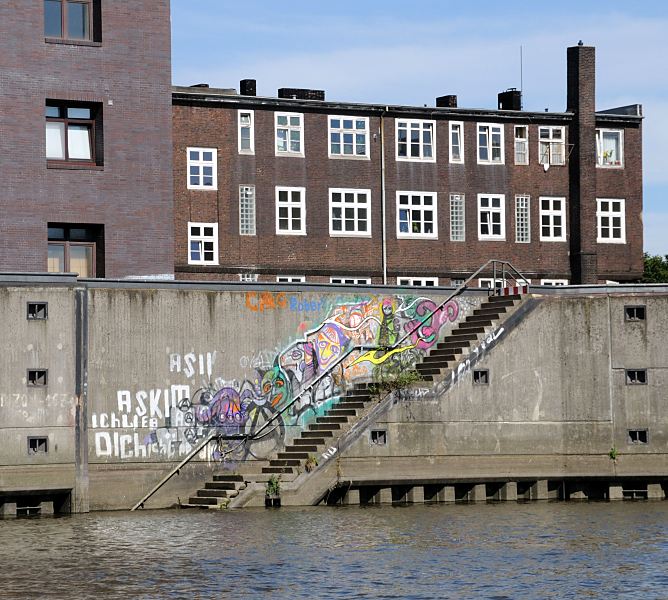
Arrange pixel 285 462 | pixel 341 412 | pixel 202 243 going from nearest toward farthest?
pixel 285 462 → pixel 341 412 → pixel 202 243

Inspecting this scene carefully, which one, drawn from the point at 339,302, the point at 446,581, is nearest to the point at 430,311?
the point at 339,302

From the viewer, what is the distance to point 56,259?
52781 mm

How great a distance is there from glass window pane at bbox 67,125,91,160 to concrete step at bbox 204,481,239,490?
468 inches

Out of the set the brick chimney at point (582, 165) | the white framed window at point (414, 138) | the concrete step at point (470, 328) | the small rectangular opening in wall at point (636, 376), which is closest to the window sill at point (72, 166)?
the concrete step at point (470, 328)

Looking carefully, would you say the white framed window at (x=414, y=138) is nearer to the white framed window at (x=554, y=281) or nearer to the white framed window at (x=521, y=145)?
the white framed window at (x=521, y=145)

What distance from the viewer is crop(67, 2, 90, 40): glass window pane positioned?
173 feet

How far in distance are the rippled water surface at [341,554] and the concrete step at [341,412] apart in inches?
136

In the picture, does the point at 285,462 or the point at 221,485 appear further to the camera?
the point at 285,462

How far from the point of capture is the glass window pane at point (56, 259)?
5266 centimetres

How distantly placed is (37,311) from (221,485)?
7.60m

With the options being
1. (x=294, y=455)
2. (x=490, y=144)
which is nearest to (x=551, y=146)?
(x=490, y=144)

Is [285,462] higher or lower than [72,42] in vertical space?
lower

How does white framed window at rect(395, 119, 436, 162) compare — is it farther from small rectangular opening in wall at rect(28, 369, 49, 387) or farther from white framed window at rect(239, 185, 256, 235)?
small rectangular opening in wall at rect(28, 369, 49, 387)

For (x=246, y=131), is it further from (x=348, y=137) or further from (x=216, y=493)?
(x=216, y=493)
